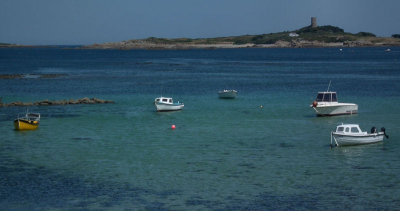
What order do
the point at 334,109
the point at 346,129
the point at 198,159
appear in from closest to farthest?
the point at 198,159, the point at 346,129, the point at 334,109

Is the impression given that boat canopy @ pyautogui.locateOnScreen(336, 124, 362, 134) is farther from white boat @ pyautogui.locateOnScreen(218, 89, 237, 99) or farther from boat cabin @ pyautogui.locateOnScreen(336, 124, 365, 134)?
white boat @ pyautogui.locateOnScreen(218, 89, 237, 99)

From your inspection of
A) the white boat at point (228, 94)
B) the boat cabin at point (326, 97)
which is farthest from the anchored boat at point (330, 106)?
the white boat at point (228, 94)

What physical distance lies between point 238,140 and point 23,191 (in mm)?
19873

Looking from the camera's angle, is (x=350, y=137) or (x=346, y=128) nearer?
(x=350, y=137)

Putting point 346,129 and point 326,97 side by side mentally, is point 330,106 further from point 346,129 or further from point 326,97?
point 346,129

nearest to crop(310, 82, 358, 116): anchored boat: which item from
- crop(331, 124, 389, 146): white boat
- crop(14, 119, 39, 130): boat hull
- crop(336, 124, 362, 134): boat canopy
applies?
crop(336, 124, 362, 134): boat canopy

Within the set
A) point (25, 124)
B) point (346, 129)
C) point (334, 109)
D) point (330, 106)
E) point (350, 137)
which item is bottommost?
point (25, 124)

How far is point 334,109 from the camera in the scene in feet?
201

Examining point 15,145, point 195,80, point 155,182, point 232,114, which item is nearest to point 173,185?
point 155,182

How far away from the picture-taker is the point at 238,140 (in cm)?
4925

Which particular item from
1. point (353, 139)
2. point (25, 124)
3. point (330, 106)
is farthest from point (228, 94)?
point (353, 139)

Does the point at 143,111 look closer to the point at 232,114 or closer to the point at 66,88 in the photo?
the point at 232,114

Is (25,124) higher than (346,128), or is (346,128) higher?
(346,128)

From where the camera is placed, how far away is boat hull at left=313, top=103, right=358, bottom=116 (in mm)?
60719
